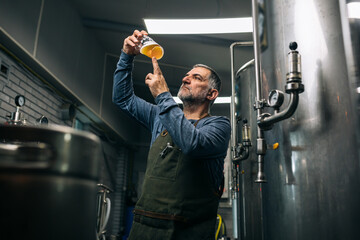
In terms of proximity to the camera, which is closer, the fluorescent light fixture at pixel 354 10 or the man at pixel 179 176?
the fluorescent light fixture at pixel 354 10

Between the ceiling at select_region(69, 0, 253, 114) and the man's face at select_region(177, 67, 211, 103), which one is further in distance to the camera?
the ceiling at select_region(69, 0, 253, 114)

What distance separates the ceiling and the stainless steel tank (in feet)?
9.70

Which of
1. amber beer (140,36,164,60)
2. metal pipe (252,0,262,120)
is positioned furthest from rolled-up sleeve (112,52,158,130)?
metal pipe (252,0,262,120)

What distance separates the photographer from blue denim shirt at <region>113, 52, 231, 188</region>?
136 centimetres

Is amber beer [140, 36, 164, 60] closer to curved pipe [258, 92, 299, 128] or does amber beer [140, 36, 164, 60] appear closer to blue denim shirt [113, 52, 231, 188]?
blue denim shirt [113, 52, 231, 188]

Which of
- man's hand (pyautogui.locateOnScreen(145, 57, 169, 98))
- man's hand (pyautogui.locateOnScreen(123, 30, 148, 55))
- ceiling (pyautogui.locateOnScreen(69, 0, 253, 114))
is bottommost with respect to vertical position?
man's hand (pyautogui.locateOnScreen(145, 57, 169, 98))

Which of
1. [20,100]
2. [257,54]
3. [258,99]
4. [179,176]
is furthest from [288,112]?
[20,100]

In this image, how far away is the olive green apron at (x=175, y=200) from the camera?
134 centimetres

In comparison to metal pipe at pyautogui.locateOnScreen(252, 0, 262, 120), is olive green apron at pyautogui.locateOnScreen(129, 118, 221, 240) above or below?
below

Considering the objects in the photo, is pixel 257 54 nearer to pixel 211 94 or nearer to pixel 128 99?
pixel 211 94

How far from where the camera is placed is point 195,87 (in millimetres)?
1827

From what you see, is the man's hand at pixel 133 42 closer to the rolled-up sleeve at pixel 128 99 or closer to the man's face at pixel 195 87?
the rolled-up sleeve at pixel 128 99

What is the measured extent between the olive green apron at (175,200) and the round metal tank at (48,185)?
0.99 meters

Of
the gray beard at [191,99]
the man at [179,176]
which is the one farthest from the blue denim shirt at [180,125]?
the gray beard at [191,99]
